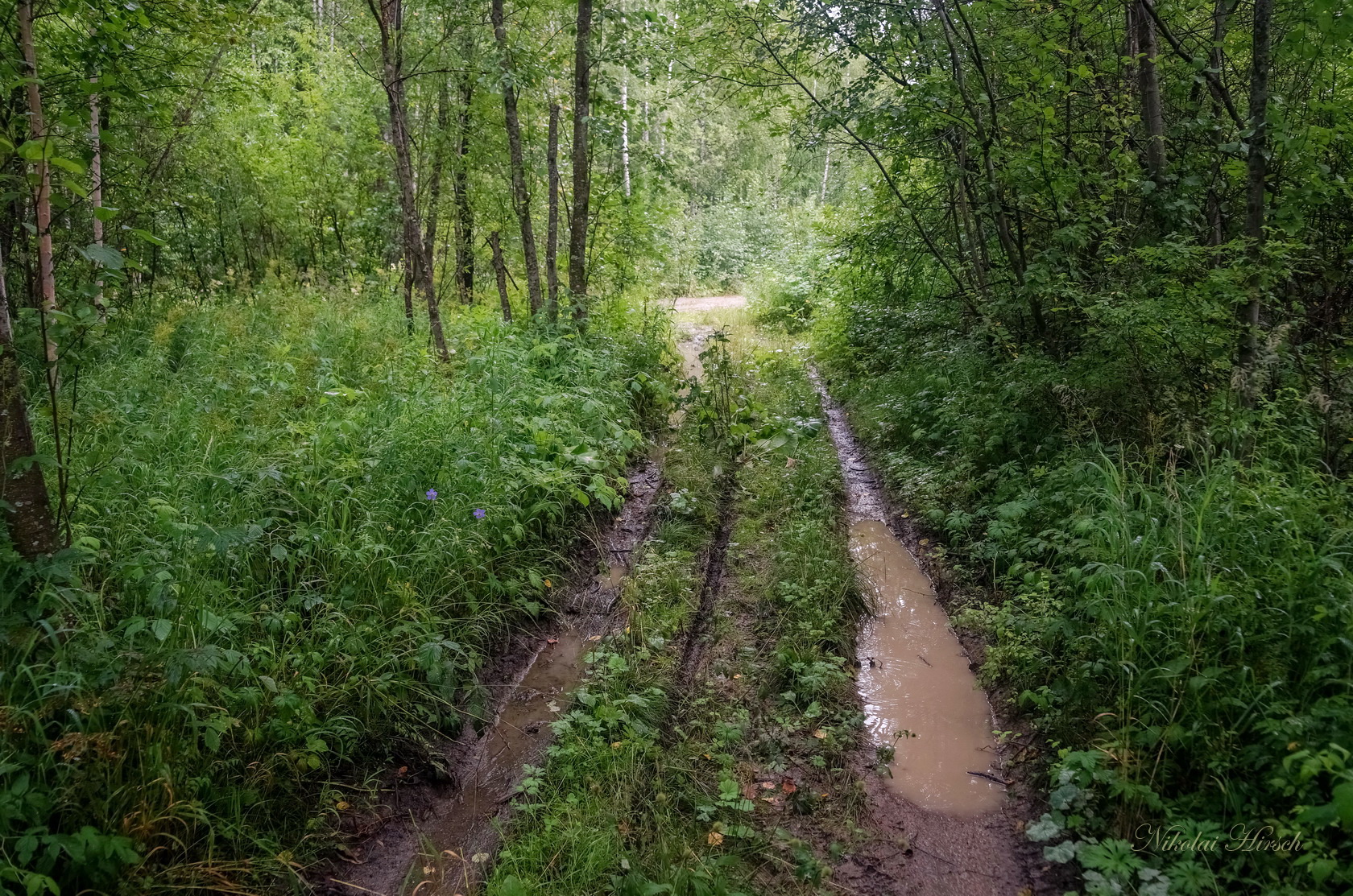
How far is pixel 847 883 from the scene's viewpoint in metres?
3.40

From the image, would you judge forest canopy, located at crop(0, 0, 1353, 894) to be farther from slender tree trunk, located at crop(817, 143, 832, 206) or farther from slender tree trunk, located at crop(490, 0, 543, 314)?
slender tree trunk, located at crop(817, 143, 832, 206)

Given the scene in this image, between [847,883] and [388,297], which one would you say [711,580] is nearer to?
[847,883]

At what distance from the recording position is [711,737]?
4.29m

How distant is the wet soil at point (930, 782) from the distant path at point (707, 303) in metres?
15.2

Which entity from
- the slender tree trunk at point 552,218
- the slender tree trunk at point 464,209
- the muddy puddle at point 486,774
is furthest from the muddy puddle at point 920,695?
the slender tree trunk at point 464,209

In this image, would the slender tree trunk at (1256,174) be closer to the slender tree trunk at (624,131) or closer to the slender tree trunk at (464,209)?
the slender tree trunk at (624,131)

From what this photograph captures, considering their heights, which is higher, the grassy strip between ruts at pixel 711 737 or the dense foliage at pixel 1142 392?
the dense foliage at pixel 1142 392

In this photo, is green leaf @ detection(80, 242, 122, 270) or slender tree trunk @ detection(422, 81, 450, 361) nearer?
green leaf @ detection(80, 242, 122, 270)

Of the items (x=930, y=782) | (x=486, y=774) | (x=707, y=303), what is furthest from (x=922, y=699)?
(x=707, y=303)

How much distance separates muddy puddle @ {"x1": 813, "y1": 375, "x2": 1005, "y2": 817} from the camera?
396cm

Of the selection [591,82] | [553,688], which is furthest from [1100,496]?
[591,82]

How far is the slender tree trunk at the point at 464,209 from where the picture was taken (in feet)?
35.8

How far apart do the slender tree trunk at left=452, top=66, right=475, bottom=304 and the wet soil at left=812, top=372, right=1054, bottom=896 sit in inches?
355


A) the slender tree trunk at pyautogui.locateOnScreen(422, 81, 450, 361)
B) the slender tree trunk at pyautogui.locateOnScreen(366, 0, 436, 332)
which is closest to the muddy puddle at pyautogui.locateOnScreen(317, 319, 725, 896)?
the slender tree trunk at pyautogui.locateOnScreen(366, 0, 436, 332)
